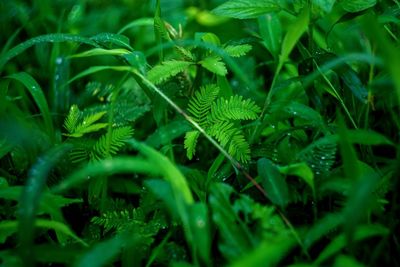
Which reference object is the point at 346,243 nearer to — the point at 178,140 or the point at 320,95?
the point at 320,95

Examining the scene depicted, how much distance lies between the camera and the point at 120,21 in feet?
9.31

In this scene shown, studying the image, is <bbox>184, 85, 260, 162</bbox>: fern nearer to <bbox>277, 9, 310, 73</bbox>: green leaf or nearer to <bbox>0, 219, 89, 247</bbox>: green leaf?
<bbox>277, 9, 310, 73</bbox>: green leaf

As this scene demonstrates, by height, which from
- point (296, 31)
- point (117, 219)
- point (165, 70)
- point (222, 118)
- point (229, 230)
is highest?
point (296, 31)

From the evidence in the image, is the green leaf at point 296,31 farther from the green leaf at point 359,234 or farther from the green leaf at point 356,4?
the green leaf at point 359,234

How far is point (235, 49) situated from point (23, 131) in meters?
0.69

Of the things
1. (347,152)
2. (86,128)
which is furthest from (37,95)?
(347,152)

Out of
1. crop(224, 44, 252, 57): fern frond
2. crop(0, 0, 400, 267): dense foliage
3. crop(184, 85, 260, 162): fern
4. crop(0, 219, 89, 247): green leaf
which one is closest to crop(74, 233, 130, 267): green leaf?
crop(0, 0, 400, 267): dense foliage

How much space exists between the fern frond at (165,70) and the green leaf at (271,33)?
419mm

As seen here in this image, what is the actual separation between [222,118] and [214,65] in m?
0.15

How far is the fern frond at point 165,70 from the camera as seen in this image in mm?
1406

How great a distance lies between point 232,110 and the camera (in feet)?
4.74

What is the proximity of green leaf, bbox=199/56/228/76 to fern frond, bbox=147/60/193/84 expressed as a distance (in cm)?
6

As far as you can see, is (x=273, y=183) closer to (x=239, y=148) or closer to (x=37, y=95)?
(x=239, y=148)

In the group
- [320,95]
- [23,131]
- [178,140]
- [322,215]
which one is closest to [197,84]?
[178,140]
